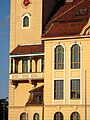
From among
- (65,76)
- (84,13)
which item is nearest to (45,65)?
(65,76)

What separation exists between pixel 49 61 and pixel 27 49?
4760 millimetres

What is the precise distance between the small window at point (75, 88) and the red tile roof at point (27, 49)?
627cm

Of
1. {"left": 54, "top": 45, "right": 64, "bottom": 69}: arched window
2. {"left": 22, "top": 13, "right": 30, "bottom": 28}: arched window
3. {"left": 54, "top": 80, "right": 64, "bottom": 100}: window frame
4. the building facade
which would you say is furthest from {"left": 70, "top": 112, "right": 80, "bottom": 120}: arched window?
{"left": 22, "top": 13, "right": 30, "bottom": 28}: arched window

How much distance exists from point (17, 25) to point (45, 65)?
876 centimetres

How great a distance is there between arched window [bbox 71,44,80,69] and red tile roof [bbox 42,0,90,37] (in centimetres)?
169

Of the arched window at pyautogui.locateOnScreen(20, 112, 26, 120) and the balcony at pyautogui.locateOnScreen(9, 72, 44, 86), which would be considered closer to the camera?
the balcony at pyautogui.locateOnScreen(9, 72, 44, 86)

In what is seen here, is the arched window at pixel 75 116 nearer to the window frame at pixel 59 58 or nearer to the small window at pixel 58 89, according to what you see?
the small window at pixel 58 89

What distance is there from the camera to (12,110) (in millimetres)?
66312

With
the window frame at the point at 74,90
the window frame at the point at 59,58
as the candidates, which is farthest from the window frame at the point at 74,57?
the window frame at the point at 74,90

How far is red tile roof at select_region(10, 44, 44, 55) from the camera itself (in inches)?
2539

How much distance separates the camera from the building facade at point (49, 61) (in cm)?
6019

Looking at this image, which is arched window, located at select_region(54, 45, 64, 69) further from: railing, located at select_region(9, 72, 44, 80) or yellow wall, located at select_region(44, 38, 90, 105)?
railing, located at select_region(9, 72, 44, 80)

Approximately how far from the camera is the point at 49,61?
2436 inches

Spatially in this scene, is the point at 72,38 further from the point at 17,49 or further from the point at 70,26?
the point at 17,49
